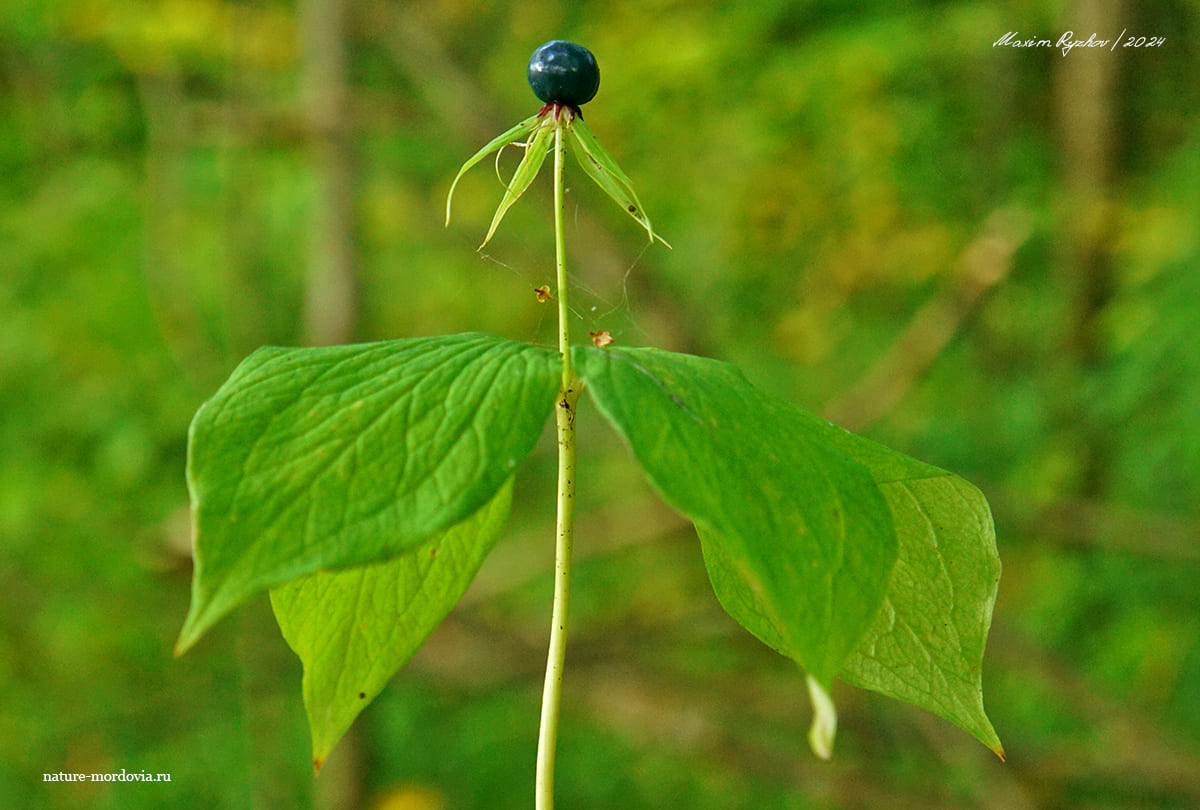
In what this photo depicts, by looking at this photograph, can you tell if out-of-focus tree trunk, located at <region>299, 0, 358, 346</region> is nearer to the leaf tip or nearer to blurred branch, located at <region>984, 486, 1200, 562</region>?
blurred branch, located at <region>984, 486, 1200, 562</region>

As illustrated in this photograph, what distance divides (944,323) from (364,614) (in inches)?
57.1

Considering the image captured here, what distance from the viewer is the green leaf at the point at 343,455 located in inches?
8.5

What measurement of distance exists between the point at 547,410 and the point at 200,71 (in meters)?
2.28

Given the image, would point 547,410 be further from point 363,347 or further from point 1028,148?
point 1028,148

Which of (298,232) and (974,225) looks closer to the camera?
(298,232)

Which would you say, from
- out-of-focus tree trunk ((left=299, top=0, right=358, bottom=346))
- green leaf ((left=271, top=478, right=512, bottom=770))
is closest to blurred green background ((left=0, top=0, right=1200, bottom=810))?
out-of-focus tree trunk ((left=299, top=0, right=358, bottom=346))

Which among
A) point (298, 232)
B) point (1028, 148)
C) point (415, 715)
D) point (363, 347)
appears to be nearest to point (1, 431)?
point (298, 232)

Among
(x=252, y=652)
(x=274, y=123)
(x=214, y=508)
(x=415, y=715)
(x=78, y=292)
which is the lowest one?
(x=415, y=715)

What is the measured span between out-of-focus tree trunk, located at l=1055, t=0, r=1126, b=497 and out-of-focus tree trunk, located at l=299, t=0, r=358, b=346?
1.28 metres

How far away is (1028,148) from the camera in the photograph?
245cm

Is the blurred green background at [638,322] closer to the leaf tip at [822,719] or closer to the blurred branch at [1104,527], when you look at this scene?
the blurred branch at [1104,527]

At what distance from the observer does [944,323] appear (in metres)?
1.62

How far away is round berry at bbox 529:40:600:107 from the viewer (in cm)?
29

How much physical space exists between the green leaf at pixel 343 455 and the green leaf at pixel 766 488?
0.02m
